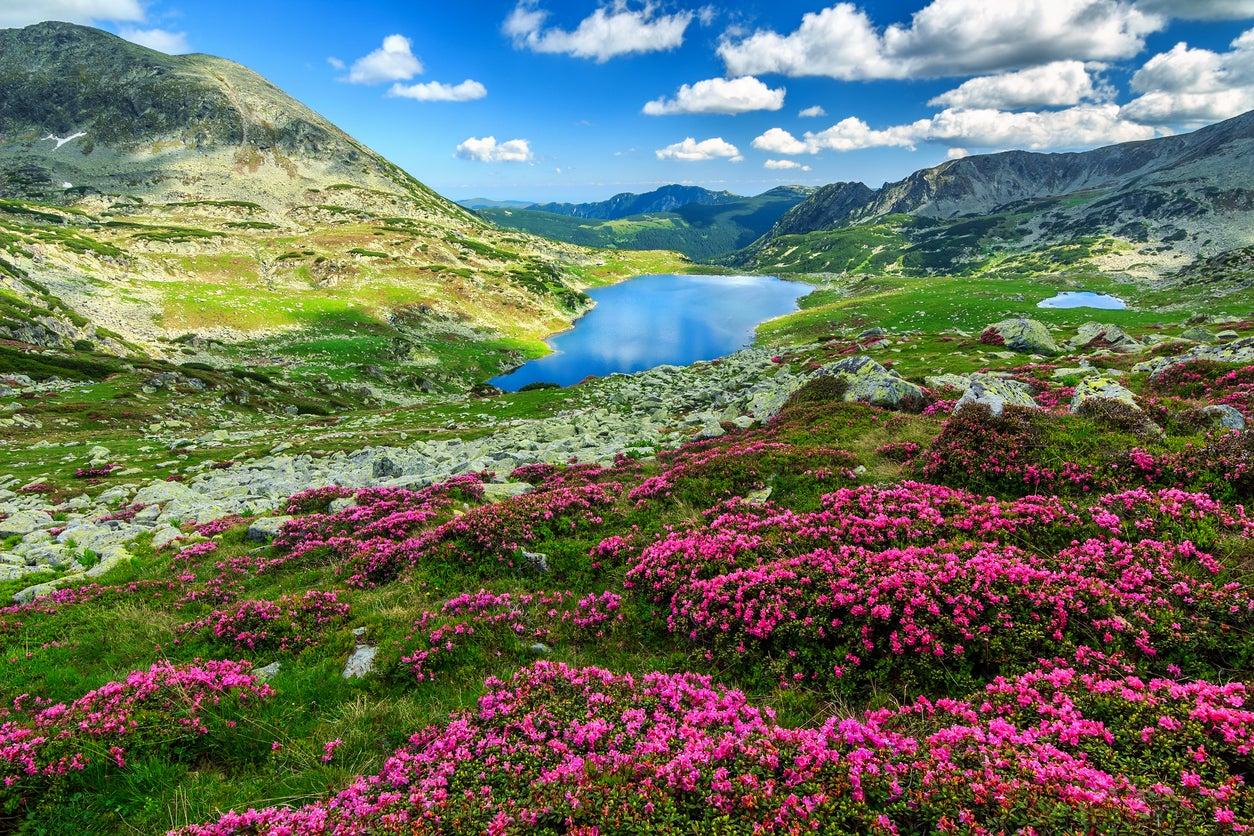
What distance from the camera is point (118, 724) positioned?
6.36m

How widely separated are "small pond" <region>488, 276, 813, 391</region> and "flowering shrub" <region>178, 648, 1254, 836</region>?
80.8 meters

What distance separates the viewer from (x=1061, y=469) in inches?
428

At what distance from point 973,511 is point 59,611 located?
64.6 feet

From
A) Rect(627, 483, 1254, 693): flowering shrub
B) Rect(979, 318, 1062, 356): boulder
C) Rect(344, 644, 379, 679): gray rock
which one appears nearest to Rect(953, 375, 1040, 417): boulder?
Rect(627, 483, 1254, 693): flowering shrub

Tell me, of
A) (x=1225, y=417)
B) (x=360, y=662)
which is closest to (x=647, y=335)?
(x=1225, y=417)

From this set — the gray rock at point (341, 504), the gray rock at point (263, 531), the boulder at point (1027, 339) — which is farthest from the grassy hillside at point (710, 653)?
the boulder at point (1027, 339)

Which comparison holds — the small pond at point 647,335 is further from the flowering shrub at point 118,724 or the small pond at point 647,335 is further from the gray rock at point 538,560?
the flowering shrub at point 118,724

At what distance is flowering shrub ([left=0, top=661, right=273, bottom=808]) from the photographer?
18.6 ft

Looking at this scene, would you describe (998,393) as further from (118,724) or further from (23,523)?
(23,523)

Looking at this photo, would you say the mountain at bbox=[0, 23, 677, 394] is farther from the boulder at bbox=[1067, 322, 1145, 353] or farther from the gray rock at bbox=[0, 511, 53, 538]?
the boulder at bbox=[1067, 322, 1145, 353]

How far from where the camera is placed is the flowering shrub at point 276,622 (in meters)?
9.07

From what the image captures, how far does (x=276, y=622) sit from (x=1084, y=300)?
170 metres

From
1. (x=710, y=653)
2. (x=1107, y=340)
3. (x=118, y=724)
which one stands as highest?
(x=1107, y=340)

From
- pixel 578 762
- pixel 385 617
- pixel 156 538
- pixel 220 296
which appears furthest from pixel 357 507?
pixel 220 296
